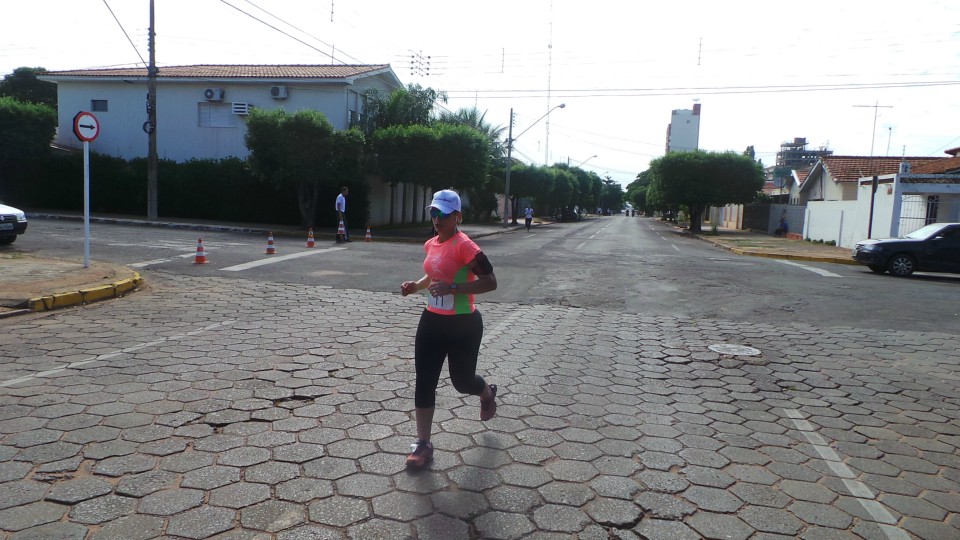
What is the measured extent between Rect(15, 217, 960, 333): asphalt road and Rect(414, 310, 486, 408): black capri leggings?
6313 mm

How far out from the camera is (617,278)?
13766 millimetres

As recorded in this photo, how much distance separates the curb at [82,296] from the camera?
8.47 meters

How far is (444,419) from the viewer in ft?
15.7

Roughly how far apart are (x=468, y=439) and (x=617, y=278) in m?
9.87

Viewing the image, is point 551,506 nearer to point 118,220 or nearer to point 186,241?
point 186,241

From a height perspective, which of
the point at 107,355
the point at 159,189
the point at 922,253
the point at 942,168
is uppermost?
the point at 942,168

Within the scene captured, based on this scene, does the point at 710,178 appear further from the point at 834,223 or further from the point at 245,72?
the point at 245,72

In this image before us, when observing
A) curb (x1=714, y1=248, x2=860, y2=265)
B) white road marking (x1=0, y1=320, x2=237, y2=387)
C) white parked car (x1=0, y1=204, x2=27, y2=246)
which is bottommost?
white road marking (x1=0, y1=320, x2=237, y2=387)

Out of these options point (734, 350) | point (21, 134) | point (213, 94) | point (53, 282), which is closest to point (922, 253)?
point (734, 350)

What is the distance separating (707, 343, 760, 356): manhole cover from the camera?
23.9ft

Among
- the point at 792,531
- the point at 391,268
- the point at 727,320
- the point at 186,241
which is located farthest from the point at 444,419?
the point at 186,241

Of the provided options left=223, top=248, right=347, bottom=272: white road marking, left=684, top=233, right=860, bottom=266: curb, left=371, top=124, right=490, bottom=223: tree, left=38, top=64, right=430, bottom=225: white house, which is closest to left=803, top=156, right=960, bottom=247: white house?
left=684, top=233, right=860, bottom=266: curb

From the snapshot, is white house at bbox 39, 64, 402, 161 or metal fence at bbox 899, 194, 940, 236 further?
white house at bbox 39, 64, 402, 161

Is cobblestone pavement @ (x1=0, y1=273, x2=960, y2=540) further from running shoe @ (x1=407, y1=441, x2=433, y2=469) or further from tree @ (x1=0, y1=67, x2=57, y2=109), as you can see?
tree @ (x1=0, y1=67, x2=57, y2=109)
